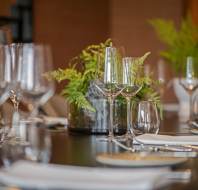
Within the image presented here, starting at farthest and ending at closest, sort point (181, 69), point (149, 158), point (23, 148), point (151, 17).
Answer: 1. point (151, 17)
2. point (181, 69)
3. point (23, 148)
4. point (149, 158)

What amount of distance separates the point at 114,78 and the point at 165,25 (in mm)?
1487

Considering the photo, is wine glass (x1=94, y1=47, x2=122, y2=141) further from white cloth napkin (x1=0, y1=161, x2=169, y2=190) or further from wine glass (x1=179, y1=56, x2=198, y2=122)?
wine glass (x1=179, y1=56, x2=198, y2=122)

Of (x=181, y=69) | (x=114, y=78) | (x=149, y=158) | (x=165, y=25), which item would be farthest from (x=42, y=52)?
(x=165, y=25)

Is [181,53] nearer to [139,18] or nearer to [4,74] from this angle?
[4,74]

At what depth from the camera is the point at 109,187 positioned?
0.81 m

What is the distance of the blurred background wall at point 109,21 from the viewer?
5.59 meters

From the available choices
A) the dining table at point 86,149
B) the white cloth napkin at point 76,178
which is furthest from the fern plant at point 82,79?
the white cloth napkin at point 76,178

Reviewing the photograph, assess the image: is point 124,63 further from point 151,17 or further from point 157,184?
point 151,17

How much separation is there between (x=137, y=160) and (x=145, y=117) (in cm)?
43

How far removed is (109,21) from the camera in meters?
5.79

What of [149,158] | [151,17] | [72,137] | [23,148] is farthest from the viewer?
[151,17]

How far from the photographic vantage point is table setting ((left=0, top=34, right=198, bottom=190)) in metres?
0.88

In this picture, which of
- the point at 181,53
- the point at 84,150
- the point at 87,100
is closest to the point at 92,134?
the point at 87,100

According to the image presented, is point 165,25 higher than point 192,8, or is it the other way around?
point 192,8
